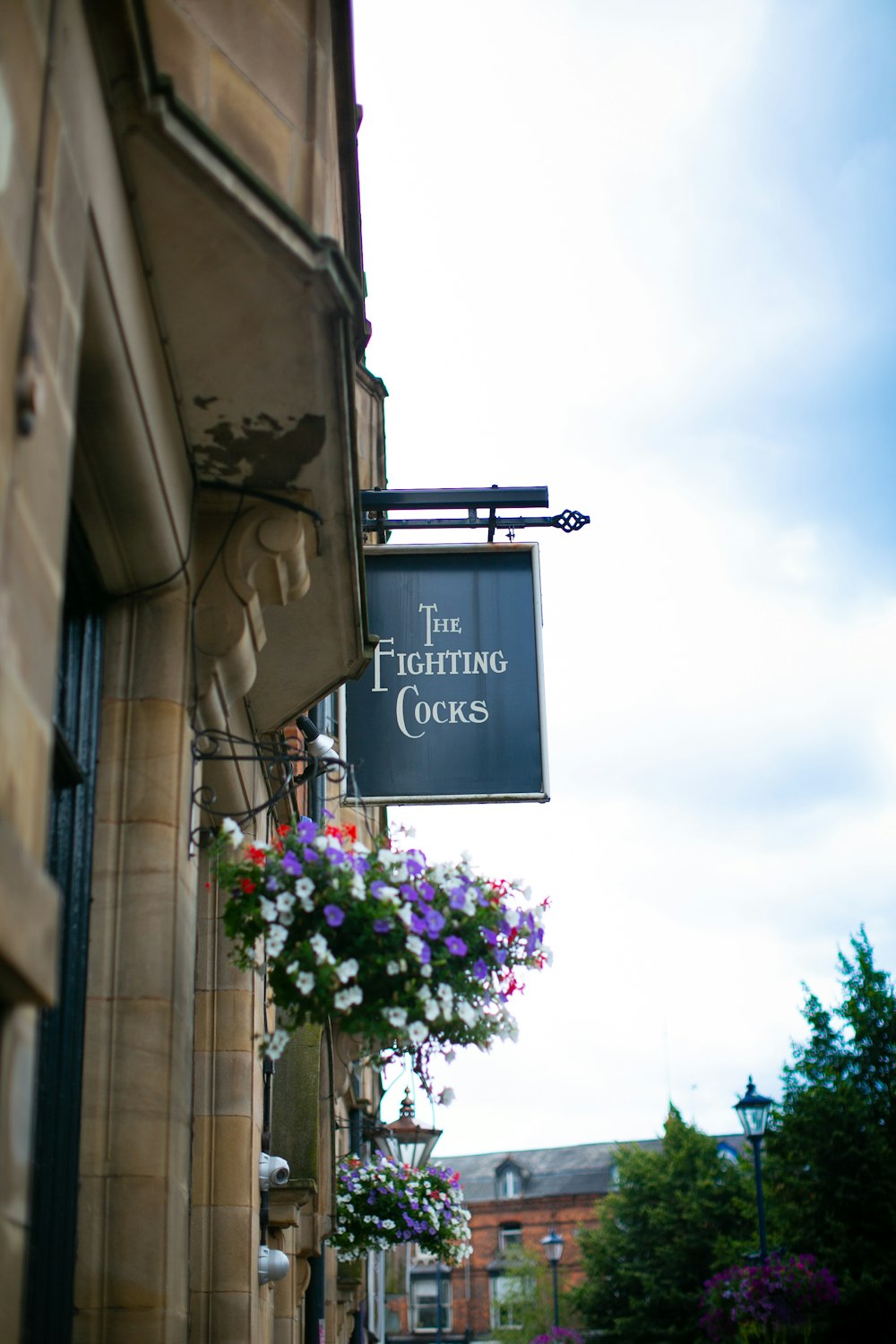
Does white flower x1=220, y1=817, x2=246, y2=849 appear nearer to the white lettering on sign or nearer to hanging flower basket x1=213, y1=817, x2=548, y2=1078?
hanging flower basket x1=213, y1=817, x2=548, y2=1078

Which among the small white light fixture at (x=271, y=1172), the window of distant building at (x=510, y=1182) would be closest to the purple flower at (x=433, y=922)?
the small white light fixture at (x=271, y=1172)

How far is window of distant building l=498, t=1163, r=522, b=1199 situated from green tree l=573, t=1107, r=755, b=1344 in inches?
1303

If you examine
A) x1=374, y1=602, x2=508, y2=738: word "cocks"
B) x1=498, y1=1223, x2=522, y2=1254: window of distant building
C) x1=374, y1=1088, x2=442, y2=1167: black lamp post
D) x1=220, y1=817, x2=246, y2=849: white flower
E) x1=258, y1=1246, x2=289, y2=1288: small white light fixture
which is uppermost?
x1=374, y1=602, x2=508, y2=738: word "cocks"

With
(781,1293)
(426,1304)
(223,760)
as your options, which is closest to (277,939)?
(223,760)

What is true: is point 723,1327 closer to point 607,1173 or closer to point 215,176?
point 215,176

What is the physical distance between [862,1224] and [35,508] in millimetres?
30910

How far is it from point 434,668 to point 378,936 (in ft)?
13.3

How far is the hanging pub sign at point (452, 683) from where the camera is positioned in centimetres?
802

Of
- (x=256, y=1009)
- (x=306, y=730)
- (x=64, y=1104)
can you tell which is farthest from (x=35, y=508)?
(x=306, y=730)

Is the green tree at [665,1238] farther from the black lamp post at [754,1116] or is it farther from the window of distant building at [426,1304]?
the window of distant building at [426,1304]

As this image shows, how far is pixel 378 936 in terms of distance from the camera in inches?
171

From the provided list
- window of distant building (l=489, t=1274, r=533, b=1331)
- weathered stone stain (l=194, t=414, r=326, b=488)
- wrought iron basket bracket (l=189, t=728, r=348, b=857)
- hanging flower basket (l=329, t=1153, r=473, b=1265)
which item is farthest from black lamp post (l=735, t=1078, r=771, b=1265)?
window of distant building (l=489, t=1274, r=533, b=1331)

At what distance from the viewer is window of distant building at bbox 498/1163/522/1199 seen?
80.2 m

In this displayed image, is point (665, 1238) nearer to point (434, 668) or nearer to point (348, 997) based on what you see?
point (434, 668)
